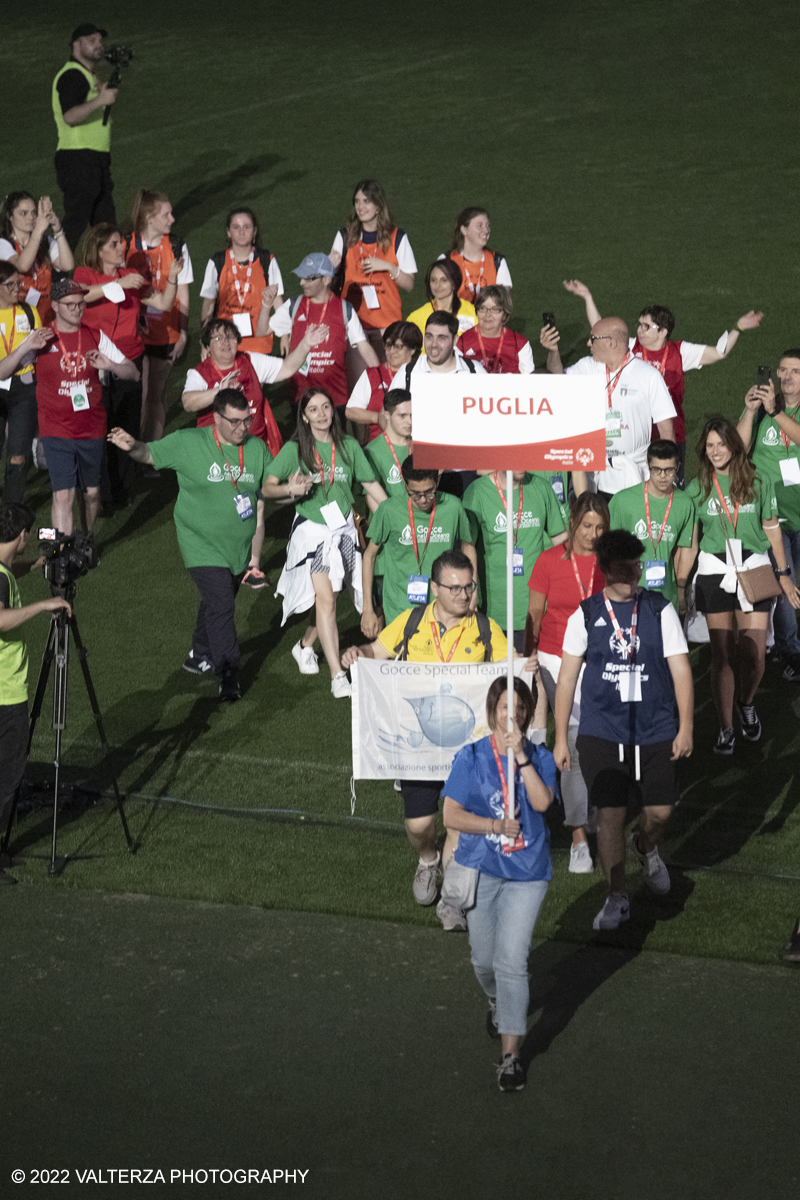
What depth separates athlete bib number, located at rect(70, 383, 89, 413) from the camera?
12.7 metres

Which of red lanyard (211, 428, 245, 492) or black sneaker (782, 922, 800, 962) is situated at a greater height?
red lanyard (211, 428, 245, 492)

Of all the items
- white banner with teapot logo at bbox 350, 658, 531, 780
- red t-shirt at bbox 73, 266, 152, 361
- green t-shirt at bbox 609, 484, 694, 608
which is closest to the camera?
white banner with teapot logo at bbox 350, 658, 531, 780

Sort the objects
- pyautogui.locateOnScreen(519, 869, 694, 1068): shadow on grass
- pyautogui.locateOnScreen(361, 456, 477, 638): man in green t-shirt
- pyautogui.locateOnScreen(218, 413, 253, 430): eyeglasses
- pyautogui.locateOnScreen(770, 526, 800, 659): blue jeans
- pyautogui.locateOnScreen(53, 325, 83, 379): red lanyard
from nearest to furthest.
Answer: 1. pyautogui.locateOnScreen(519, 869, 694, 1068): shadow on grass
2. pyautogui.locateOnScreen(361, 456, 477, 638): man in green t-shirt
3. pyautogui.locateOnScreen(218, 413, 253, 430): eyeglasses
4. pyautogui.locateOnScreen(770, 526, 800, 659): blue jeans
5. pyautogui.locateOnScreen(53, 325, 83, 379): red lanyard

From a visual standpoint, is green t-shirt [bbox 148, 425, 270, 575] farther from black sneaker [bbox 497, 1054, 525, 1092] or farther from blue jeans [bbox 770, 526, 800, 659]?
black sneaker [bbox 497, 1054, 525, 1092]

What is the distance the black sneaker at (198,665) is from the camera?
11883 mm

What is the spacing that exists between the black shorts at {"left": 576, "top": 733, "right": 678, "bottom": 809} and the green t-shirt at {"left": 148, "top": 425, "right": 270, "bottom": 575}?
12.1 ft

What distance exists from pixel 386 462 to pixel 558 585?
7.08 feet

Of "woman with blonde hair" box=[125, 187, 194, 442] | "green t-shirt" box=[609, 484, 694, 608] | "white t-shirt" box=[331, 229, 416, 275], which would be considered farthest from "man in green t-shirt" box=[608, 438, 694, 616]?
"woman with blonde hair" box=[125, 187, 194, 442]

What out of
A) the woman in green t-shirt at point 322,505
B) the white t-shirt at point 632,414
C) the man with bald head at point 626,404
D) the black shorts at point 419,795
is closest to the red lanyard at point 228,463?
the woman in green t-shirt at point 322,505

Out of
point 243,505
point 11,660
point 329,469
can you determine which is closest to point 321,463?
point 329,469

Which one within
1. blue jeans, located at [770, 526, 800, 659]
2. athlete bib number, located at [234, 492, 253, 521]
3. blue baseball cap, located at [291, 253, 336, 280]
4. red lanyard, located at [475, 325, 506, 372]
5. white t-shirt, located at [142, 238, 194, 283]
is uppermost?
white t-shirt, located at [142, 238, 194, 283]

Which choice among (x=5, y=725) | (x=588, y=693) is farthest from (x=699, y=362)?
(x=5, y=725)

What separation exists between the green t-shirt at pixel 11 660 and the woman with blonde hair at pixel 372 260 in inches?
260

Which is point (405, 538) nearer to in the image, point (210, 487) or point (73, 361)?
point (210, 487)
